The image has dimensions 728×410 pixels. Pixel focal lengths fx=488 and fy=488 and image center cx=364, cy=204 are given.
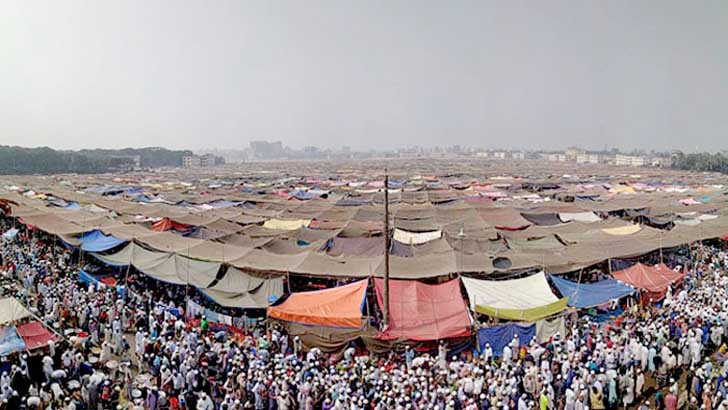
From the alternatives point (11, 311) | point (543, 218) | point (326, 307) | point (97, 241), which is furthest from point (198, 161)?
point (326, 307)

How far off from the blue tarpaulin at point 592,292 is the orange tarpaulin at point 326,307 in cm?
560

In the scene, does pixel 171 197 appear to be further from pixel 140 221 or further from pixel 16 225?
pixel 140 221

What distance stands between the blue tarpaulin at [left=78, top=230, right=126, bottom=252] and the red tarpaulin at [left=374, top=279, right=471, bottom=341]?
1079 cm

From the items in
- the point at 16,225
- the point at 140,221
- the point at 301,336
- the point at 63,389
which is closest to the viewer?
the point at 63,389

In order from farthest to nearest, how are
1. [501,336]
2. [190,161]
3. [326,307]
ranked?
[190,161] < [326,307] < [501,336]

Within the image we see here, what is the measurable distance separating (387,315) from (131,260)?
9.80 m

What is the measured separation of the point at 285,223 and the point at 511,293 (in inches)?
524

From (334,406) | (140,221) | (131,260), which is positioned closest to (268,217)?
(140,221)

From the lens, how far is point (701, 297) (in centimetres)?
1420

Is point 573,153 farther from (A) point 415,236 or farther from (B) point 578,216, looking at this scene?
(A) point 415,236

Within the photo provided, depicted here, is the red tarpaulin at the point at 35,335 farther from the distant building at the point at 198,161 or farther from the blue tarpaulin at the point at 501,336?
the distant building at the point at 198,161

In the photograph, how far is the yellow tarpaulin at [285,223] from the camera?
75.6 feet

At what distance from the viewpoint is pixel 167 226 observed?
2330 cm

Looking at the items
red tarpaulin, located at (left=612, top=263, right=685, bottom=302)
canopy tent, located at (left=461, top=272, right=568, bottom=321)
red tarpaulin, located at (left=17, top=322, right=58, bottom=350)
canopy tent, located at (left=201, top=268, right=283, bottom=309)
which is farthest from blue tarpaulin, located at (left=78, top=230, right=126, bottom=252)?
red tarpaulin, located at (left=612, top=263, right=685, bottom=302)
